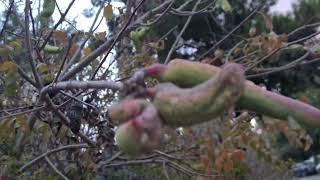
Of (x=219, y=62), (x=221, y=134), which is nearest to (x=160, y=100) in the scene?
(x=221, y=134)

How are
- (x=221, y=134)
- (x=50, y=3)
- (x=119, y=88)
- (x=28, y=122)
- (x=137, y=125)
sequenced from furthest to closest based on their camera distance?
(x=221, y=134) → (x=28, y=122) → (x=50, y=3) → (x=119, y=88) → (x=137, y=125)

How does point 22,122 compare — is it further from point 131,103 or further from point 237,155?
point 131,103

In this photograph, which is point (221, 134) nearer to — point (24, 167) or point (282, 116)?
point (24, 167)

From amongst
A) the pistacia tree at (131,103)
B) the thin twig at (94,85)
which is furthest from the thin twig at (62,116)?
the thin twig at (94,85)

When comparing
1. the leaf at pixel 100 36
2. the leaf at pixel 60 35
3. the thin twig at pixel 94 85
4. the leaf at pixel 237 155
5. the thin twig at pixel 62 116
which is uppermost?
the leaf at pixel 60 35

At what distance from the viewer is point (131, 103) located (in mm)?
950

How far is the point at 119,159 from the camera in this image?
3.85 m

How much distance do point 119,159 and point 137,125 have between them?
9.75 ft

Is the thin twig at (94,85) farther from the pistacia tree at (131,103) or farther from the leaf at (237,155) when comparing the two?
the leaf at (237,155)

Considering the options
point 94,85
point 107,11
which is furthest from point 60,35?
point 94,85

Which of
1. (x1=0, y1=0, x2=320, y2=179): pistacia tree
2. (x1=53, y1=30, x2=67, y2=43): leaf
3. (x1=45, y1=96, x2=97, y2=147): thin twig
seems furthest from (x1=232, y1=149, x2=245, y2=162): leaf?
(x1=53, y1=30, x2=67, y2=43): leaf

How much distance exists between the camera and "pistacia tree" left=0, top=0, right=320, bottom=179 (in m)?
0.95

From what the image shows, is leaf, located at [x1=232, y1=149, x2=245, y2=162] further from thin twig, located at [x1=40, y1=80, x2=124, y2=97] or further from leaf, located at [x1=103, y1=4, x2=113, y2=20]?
thin twig, located at [x1=40, y1=80, x2=124, y2=97]

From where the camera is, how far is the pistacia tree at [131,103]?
3.12ft
